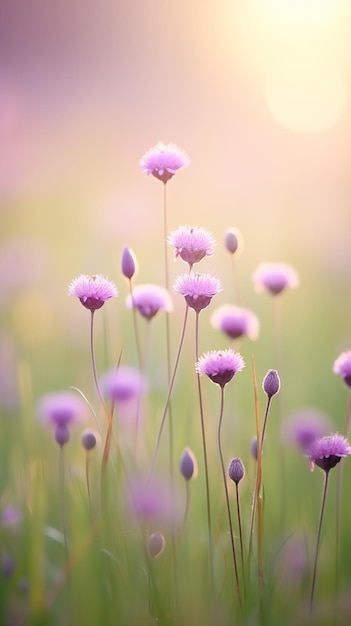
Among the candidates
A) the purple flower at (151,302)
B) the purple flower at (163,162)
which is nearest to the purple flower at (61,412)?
the purple flower at (151,302)

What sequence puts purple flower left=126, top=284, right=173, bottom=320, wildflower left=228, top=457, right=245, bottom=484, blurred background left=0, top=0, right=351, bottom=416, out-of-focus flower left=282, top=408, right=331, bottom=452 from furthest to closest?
blurred background left=0, top=0, right=351, bottom=416, out-of-focus flower left=282, top=408, right=331, bottom=452, purple flower left=126, top=284, right=173, bottom=320, wildflower left=228, top=457, right=245, bottom=484

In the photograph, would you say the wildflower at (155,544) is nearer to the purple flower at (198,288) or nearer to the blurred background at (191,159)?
the purple flower at (198,288)

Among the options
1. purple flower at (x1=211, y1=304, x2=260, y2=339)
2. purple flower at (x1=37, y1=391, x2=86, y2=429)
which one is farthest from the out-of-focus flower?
purple flower at (x1=37, y1=391, x2=86, y2=429)

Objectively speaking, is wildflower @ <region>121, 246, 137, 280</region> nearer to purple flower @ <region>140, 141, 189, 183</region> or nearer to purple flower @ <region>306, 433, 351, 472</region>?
purple flower @ <region>140, 141, 189, 183</region>

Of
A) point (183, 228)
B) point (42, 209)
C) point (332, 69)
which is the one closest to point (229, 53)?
point (332, 69)

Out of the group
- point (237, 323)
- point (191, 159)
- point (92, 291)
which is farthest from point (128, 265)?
point (191, 159)

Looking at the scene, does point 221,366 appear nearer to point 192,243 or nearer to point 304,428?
point 192,243
